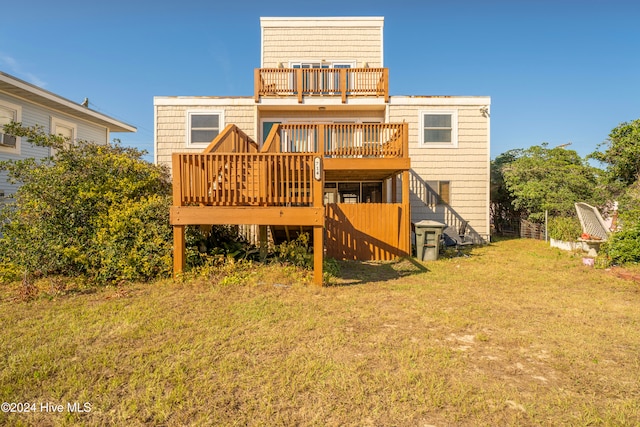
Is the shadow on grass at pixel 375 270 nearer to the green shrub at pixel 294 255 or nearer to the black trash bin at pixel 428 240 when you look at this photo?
the black trash bin at pixel 428 240

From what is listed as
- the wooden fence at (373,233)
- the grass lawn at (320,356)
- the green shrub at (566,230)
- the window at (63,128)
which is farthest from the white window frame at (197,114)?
the green shrub at (566,230)

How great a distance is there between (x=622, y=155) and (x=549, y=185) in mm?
3058

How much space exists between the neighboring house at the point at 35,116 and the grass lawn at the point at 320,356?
7.29m

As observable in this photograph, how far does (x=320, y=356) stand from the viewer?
2.85 meters

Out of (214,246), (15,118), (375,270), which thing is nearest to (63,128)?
(15,118)

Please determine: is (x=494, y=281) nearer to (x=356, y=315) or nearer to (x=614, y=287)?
(x=614, y=287)

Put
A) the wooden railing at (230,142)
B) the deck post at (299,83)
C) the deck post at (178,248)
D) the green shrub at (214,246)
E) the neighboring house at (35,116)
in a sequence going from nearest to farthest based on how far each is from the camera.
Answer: the deck post at (178,248)
the green shrub at (214,246)
the wooden railing at (230,142)
the neighboring house at (35,116)
the deck post at (299,83)

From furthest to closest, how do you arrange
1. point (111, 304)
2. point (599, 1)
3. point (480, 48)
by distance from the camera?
point (480, 48) < point (599, 1) < point (111, 304)

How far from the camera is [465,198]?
11.5 metres

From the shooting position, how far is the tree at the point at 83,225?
531cm

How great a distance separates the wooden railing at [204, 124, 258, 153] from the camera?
239 inches

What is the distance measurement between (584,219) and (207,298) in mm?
10539

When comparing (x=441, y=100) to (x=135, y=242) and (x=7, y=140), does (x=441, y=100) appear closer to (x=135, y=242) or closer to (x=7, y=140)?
(x=135, y=242)

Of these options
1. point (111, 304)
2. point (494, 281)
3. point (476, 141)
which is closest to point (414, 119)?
point (476, 141)
